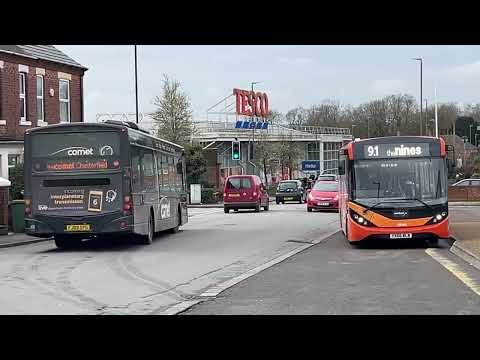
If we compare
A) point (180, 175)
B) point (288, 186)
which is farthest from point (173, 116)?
point (180, 175)

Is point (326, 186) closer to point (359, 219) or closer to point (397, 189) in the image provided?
point (397, 189)

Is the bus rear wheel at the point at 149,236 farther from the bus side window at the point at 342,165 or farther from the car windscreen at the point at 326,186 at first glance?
the car windscreen at the point at 326,186

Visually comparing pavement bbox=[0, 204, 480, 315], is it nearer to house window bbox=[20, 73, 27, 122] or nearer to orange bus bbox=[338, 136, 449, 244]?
orange bus bbox=[338, 136, 449, 244]

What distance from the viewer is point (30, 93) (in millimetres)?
34938

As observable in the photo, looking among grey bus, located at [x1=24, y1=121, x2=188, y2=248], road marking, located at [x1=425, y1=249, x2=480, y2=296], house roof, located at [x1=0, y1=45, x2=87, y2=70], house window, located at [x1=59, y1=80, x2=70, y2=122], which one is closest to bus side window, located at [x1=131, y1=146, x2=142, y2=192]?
grey bus, located at [x1=24, y1=121, x2=188, y2=248]

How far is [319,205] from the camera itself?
3938cm

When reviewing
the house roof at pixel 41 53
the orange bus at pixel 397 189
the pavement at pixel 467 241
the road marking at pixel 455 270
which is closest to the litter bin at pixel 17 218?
the house roof at pixel 41 53

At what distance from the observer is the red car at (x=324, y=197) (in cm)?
3925

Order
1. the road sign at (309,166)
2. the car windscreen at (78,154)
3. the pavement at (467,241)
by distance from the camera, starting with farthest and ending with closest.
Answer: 1. the road sign at (309,166)
2. the car windscreen at (78,154)
3. the pavement at (467,241)

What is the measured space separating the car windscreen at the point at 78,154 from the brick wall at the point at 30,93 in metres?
13.3

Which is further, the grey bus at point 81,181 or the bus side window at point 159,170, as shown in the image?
the bus side window at point 159,170

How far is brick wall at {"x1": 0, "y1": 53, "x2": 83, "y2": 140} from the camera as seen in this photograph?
3312cm

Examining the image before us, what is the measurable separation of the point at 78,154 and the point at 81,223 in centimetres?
175
